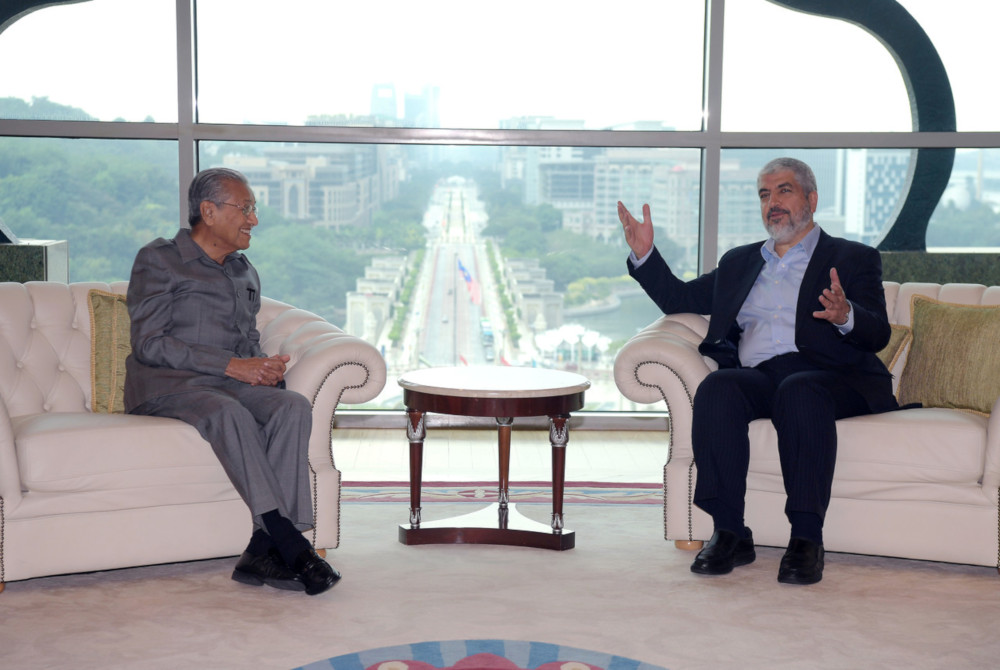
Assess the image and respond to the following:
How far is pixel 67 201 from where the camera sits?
5.18 metres

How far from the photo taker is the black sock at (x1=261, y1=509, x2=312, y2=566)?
117 inches

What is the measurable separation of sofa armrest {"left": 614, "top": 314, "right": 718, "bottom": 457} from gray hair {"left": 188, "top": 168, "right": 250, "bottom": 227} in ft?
4.31

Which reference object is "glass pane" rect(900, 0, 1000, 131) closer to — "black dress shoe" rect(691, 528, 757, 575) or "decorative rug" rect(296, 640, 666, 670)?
"black dress shoe" rect(691, 528, 757, 575)

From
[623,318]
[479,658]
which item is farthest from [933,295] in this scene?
[479,658]

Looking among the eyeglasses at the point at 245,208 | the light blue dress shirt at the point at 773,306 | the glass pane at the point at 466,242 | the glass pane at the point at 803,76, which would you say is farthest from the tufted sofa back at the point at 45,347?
the glass pane at the point at 803,76

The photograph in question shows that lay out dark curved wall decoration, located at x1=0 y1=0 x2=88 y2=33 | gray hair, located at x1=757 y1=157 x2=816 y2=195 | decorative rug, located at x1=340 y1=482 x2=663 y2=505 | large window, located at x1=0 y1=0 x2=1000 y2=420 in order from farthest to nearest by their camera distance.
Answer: large window, located at x1=0 y1=0 x2=1000 y2=420 → dark curved wall decoration, located at x1=0 y1=0 x2=88 y2=33 → decorative rug, located at x1=340 y1=482 x2=663 y2=505 → gray hair, located at x1=757 y1=157 x2=816 y2=195

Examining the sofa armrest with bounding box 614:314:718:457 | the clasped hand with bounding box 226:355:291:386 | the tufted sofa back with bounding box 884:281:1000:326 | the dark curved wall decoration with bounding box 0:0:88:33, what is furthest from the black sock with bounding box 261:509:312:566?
the dark curved wall decoration with bounding box 0:0:88:33

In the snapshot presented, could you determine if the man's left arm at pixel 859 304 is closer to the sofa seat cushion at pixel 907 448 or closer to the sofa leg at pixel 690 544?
the sofa seat cushion at pixel 907 448

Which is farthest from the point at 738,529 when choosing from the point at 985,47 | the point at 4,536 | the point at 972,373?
the point at 985,47

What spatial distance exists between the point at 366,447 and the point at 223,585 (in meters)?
1.97

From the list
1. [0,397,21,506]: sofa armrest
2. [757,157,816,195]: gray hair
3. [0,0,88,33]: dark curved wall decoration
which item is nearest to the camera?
[0,397,21,506]: sofa armrest

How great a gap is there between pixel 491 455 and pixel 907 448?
207cm

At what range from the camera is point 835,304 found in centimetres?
317

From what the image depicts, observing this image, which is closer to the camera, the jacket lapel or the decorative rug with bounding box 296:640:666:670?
the decorative rug with bounding box 296:640:666:670
